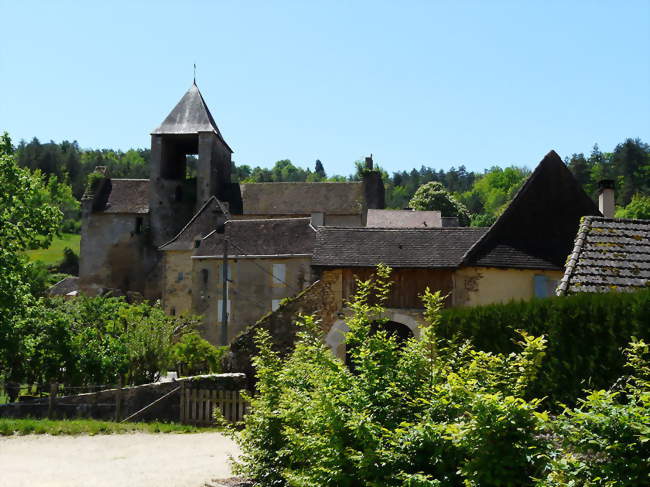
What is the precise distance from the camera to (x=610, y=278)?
39.8ft

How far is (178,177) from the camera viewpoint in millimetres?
56562

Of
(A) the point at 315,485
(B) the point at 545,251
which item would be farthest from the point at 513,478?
(B) the point at 545,251

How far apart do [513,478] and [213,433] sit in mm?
12547

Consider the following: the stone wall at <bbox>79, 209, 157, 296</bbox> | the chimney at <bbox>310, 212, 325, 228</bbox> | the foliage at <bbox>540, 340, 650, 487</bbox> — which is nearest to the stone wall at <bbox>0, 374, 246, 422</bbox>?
the foliage at <bbox>540, 340, 650, 487</bbox>

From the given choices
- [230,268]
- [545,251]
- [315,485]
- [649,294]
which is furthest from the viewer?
A: [230,268]

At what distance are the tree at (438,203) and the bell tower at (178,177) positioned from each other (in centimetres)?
3621

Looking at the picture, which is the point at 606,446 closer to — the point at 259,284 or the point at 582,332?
the point at 582,332

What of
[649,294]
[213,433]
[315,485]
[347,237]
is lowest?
[213,433]

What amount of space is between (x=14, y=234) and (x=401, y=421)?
1925cm

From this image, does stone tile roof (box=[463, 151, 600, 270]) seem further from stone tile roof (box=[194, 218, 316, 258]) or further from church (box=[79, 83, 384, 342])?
church (box=[79, 83, 384, 342])

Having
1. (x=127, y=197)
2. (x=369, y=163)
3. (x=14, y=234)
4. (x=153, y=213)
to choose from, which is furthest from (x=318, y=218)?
(x=14, y=234)

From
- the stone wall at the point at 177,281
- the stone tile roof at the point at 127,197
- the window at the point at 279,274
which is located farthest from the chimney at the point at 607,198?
the stone tile roof at the point at 127,197

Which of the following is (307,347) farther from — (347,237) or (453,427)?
(347,237)

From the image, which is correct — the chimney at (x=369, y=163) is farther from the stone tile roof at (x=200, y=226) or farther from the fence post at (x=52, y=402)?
the fence post at (x=52, y=402)
